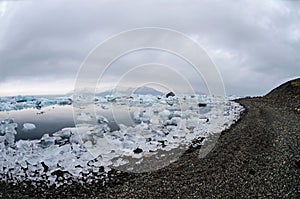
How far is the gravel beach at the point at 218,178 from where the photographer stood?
5762 millimetres

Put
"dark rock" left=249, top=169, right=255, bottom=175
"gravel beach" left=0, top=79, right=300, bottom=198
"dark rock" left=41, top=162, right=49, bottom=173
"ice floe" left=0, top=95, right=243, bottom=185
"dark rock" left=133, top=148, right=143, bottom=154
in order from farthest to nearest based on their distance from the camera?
1. "dark rock" left=133, top=148, right=143, bottom=154
2. "dark rock" left=41, top=162, right=49, bottom=173
3. "ice floe" left=0, top=95, right=243, bottom=185
4. "dark rock" left=249, top=169, right=255, bottom=175
5. "gravel beach" left=0, top=79, right=300, bottom=198

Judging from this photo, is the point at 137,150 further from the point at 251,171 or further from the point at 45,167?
the point at 251,171

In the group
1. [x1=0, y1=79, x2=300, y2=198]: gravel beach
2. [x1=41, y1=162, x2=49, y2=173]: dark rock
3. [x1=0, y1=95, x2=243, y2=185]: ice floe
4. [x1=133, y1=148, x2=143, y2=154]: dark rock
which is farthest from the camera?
[x1=133, y1=148, x2=143, y2=154]: dark rock

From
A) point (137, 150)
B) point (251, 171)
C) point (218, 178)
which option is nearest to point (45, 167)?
point (137, 150)

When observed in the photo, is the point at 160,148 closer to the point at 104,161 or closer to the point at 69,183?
the point at 104,161

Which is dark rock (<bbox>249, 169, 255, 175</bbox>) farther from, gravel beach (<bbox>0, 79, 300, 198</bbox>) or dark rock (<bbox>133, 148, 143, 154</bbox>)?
dark rock (<bbox>133, 148, 143, 154</bbox>)

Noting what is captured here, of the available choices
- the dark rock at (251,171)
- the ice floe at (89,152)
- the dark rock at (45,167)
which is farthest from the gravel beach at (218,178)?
the dark rock at (45,167)

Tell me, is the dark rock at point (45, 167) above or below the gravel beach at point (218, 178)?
below

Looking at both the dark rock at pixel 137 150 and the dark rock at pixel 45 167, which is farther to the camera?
the dark rock at pixel 137 150

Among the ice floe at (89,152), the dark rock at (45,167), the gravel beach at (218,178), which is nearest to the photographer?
Result: the gravel beach at (218,178)

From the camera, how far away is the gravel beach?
18.9 feet

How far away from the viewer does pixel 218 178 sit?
6.39m

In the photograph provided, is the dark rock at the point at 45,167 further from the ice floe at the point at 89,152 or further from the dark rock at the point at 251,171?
the dark rock at the point at 251,171

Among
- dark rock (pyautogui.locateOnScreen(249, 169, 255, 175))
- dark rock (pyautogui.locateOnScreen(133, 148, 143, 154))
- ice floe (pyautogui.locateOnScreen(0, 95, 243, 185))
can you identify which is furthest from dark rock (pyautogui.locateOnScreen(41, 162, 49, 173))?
dark rock (pyautogui.locateOnScreen(249, 169, 255, 175))
